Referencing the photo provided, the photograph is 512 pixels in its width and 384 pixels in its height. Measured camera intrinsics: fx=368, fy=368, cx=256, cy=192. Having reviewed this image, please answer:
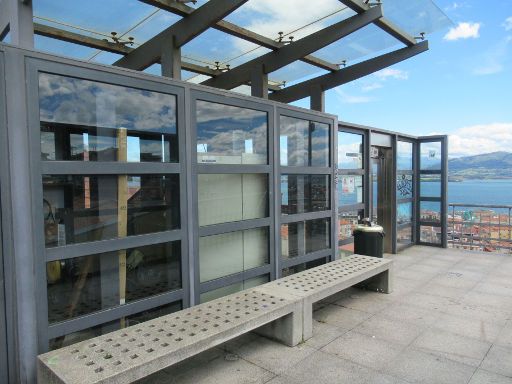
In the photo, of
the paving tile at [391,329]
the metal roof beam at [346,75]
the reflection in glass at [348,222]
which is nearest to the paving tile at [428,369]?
the paving tile at [391,329]

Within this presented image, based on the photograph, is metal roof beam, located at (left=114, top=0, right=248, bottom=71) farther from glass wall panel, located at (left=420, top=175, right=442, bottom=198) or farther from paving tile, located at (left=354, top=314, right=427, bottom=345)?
glass wall panel, located at (left=420, top=175, right=442, bottom=198)

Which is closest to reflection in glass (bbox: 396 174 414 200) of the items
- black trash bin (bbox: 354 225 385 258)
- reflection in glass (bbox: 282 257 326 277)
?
→ black trash bin (bbox: 354 225 385 258)

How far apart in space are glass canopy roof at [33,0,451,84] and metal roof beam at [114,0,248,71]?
0.27ft

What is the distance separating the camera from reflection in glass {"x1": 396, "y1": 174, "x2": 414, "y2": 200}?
769 centimetres

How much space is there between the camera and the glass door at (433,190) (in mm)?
8008

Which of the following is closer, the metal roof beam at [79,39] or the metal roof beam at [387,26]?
the metal roof beam at [387,26]

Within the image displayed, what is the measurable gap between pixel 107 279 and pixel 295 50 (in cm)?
373

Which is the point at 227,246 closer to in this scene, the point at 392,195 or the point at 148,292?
the point at 148,292

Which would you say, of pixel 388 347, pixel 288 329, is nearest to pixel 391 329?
pixel 388 347

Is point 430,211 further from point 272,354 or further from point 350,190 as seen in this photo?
point 272,354

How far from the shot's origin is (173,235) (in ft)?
10.7

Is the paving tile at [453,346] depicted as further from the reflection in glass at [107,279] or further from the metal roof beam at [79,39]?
the metal roof beam at [79,39]

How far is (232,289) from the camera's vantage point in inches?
156

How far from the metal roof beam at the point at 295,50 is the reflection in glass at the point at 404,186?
3.89 metres
